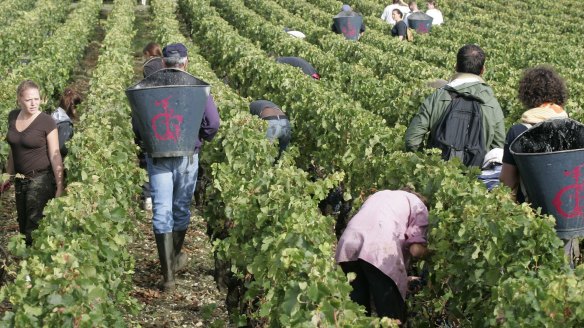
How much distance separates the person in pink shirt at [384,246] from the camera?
4.96m

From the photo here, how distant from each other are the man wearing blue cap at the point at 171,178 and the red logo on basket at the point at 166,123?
9.5 inches

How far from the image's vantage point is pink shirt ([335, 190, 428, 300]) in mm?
4957

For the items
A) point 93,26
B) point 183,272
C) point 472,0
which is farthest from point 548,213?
point 472,0

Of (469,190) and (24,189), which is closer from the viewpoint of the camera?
(469,190)

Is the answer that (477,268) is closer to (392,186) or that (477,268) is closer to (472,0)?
(392,186)

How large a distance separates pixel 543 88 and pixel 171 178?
2.77 metres

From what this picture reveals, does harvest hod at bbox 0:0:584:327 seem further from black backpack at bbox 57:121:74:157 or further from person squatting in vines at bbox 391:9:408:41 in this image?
person squatting in vines at bbox 391:9:408:41

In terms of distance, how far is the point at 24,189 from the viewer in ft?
23.1

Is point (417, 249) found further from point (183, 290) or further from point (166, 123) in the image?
point (183, 290)

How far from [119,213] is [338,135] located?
3.73 meters

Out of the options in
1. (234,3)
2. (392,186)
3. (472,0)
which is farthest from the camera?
(472,0)

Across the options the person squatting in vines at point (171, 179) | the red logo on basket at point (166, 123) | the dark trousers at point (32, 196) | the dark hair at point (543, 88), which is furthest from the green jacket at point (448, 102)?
the dark trousers at point (32, 196)

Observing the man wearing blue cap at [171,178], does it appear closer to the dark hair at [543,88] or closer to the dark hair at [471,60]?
the dark hair at [471,60]

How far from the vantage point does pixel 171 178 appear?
21.9 ft
